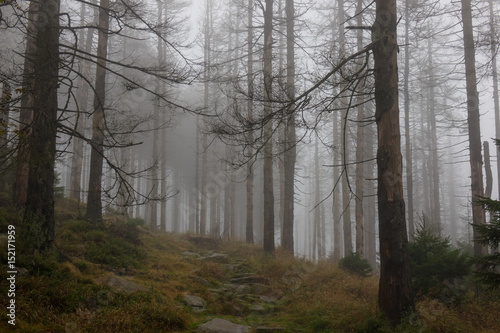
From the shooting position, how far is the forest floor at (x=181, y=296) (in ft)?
16.0

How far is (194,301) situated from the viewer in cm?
715

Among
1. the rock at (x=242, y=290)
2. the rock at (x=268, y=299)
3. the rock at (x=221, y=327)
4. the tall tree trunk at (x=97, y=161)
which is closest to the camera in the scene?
the rock at (x=221, y=327)

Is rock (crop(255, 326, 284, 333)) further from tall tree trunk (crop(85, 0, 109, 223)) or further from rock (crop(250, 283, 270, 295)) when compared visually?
tall tree trunk (crop(85, 0, 109, 223))

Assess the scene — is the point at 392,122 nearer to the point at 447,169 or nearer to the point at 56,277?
the point at 56,277

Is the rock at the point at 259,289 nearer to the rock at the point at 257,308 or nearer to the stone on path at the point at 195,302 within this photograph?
the rock at the point at 257,308

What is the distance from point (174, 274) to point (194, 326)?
3.34 meters

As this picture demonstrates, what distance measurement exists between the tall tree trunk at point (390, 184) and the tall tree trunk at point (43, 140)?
624 cm

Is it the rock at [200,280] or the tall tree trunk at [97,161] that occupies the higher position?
the tall tree trunk at [97,161]

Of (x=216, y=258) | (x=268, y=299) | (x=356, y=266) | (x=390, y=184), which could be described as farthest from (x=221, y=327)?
(x=216, y=258)

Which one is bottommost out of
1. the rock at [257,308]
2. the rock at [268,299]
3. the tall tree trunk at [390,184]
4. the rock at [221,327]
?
the rock at [268,299]

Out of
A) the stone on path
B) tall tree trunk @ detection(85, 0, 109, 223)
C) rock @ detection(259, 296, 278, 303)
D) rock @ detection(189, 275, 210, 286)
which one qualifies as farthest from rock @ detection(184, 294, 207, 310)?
tall tree trunk @ detection(85, 0, 109, 223)

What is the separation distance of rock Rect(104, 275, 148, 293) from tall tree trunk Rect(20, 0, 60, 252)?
4.59 ft

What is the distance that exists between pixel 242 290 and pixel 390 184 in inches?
193

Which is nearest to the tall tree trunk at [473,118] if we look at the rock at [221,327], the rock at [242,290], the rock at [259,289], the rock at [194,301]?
the rock at [259,289]
